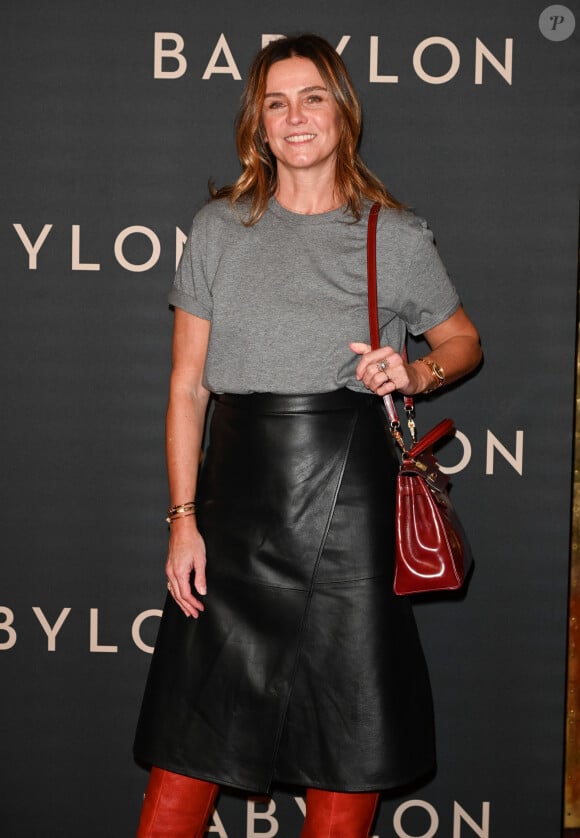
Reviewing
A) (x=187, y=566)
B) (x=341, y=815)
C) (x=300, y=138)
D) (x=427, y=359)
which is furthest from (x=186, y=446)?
(x=341, y=815)

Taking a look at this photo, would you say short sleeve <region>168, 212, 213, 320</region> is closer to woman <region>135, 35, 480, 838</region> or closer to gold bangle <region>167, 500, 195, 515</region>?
woman <region>135, 35, 480, 838</region>

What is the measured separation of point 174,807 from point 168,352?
1032mm

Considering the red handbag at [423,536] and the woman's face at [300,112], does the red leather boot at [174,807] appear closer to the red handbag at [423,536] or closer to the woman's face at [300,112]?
the red handbag at [423,536]

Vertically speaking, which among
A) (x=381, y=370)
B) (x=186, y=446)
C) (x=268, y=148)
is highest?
(x=268, y=148)

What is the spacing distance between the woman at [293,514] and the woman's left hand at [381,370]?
0.07 metres

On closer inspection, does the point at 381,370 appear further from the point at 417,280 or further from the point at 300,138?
the point at 300,138

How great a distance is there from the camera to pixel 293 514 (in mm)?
1855

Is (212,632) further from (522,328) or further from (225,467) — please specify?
(522,328)

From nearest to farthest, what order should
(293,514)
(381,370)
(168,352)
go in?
(381,370), (293,514), (168,352)

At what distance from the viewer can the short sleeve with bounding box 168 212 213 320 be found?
1986 mm

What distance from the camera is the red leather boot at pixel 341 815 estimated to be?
6.21 feet

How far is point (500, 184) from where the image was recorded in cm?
229

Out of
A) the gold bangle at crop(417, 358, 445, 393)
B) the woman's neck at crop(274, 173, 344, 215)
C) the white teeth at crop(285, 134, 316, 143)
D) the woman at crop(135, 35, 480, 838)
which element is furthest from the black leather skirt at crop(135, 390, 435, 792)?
the white teeth at crop(285, 134, 316, 143)

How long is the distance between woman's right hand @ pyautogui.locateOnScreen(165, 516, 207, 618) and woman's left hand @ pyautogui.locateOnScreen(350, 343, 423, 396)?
487mm
